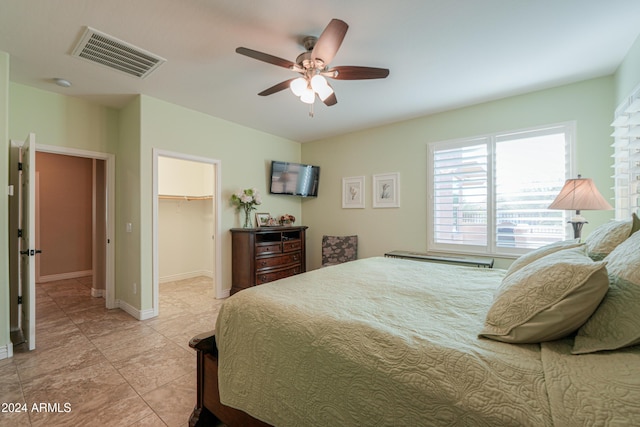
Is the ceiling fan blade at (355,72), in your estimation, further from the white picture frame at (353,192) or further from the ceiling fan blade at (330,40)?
the white picture frame at (353,192)

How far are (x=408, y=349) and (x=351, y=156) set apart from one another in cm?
404

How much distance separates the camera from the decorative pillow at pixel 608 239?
1.32m

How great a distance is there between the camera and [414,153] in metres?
4.00

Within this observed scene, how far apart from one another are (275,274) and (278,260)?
0.22m

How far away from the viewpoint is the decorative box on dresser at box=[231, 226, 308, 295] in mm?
3934

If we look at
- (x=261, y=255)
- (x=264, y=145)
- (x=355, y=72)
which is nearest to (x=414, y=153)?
(x=355, y=72)

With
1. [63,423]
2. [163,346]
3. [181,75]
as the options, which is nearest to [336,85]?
[181,75]

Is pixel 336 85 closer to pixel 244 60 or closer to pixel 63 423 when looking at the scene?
pixel 244 60

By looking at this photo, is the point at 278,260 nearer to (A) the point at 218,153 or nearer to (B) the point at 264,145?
(A) the point at 218,153

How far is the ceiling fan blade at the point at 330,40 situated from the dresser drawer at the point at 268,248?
273 cm

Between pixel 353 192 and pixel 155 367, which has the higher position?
pixel 353 192

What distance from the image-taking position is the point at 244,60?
8.12 ft

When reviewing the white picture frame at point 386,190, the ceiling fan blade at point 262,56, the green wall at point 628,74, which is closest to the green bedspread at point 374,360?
the ceiling fan blade at point 262,56

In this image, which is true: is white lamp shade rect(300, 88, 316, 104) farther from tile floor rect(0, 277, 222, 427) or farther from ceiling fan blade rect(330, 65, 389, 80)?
tile floor rect(0, 277, 222, 427)
